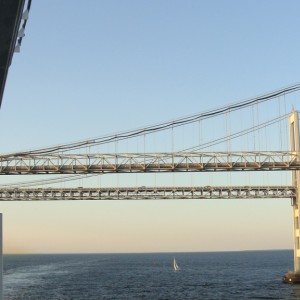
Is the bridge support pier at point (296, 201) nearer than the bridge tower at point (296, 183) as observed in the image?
Yes

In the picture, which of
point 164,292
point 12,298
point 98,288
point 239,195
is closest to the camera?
point 12,298

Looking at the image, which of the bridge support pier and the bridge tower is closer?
the bridge support pier

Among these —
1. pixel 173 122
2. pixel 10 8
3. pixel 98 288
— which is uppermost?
pixel 173 122

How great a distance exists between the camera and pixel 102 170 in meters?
63.2

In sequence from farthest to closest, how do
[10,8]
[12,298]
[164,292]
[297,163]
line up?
[164,292]
[297,163]
[12,298]
[10,8]

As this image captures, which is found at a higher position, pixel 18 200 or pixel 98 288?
pixel 18 200

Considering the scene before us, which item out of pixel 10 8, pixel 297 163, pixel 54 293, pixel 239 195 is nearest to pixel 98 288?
pixel 54 293

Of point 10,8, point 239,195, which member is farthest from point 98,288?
point 10,8

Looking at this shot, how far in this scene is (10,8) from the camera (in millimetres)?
6641

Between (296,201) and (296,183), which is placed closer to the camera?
(296,201)

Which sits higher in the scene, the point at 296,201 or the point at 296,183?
the point at 296,183

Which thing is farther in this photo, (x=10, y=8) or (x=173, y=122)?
(x=173, y=122)

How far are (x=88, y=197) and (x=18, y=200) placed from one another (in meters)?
9.48

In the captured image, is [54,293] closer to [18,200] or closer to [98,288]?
[98,288]
